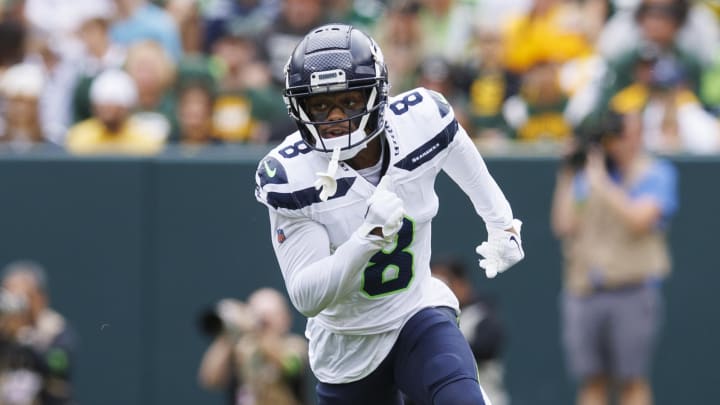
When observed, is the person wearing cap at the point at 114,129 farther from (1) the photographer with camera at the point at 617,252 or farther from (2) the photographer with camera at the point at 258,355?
(1) the photographer with camera at the point at 617,252

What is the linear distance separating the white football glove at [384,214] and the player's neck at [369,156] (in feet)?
1.51

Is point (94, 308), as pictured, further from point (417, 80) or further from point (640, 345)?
point (640, 345)

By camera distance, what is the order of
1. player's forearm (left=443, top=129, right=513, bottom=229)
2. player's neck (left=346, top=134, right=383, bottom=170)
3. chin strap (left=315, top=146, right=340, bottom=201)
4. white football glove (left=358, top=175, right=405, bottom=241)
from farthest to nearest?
player's forearm (left=443, top=129, right=513, bottom=229) → player's neck (left=346, top=134, right=383, bottom=170) → chin strap (left=315, top=146, right=340, bottom=201) → white football glove (left=358, top=175, right=405, bottom=241)

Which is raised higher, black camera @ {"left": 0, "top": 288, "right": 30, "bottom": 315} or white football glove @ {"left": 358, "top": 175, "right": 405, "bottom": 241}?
white football glove @ {"left": 358, "top": 175, "right": 405, "bottom": 241}

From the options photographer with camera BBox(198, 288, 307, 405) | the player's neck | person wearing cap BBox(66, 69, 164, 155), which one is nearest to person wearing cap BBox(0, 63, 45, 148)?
person wearing cap BBox(66, 69, 164, 155)

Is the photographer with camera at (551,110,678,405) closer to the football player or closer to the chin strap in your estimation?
the football player

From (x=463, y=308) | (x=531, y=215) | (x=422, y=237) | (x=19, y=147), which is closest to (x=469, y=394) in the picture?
(x=422, y=237)

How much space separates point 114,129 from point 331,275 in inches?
203

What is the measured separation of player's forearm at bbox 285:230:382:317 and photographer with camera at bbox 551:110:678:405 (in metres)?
4.18

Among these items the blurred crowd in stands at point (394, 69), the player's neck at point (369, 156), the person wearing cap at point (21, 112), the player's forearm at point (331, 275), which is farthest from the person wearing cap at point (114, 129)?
the player's forearm at point (331, 275)

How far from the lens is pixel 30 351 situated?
8875mm

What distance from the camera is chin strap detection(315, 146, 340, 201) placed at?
4.93 m

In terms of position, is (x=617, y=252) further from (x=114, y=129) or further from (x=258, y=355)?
(x=114, y=129)

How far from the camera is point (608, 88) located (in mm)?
9797
